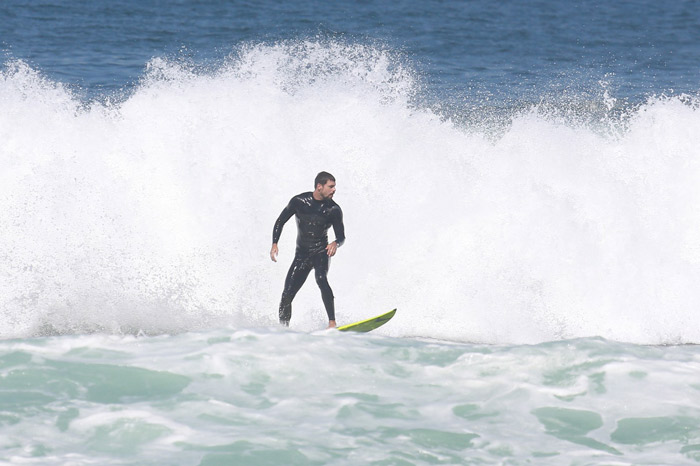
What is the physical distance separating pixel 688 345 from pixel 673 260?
7.02 feet

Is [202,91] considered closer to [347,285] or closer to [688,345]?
[347,285]

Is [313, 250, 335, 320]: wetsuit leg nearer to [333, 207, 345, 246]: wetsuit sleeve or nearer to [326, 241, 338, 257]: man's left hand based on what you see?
[333, 207, 345, 246]: wetsuit sleeve

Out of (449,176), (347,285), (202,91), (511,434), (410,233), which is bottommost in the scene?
(511,434)

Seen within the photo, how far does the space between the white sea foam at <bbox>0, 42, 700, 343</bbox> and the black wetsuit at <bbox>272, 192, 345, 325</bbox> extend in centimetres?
71

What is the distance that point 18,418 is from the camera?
6754mm

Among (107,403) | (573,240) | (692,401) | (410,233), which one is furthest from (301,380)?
(573,240)

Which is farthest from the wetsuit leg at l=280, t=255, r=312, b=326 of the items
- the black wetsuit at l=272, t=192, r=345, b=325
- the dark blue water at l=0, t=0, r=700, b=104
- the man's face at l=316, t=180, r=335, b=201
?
the dark blue water at l=0, t=0, r=700, b=104

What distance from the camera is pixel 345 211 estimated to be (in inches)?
472

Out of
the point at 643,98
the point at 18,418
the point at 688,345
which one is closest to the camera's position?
the point at 18,418

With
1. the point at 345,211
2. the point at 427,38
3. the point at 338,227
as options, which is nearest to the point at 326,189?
the point at 338,227

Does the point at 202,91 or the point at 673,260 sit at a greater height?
the point at 202,91

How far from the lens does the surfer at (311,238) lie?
939 cm

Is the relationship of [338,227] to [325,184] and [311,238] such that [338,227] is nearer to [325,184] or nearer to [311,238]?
[311,238]

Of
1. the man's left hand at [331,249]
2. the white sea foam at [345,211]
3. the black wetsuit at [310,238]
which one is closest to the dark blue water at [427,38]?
the white sea foam at [345,211]
